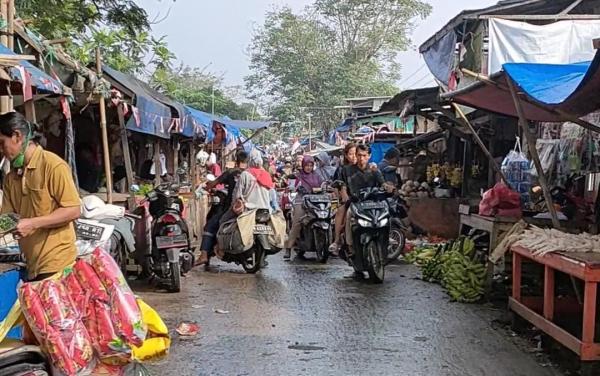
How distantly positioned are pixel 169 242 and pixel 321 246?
11.4 feet

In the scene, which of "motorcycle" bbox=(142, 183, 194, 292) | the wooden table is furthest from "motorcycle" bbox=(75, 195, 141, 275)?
the wooden table

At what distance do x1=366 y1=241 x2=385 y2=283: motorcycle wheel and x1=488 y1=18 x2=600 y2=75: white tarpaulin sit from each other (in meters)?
4.17

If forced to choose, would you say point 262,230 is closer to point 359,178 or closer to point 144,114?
point 359,178

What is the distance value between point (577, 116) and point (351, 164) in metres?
3.39

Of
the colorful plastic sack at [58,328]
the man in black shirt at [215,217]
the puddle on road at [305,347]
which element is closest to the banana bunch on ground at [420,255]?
the man in black shirt at [215,217]

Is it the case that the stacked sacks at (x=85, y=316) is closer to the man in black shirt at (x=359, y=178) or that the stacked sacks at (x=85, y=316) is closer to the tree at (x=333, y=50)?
the man in black shirt at (x=359, y=178)

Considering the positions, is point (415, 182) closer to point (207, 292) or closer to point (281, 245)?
point (281, 245)

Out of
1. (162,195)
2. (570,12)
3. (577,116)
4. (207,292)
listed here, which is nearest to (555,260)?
(577,116)

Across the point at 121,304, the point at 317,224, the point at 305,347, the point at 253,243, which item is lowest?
the point at 305,347

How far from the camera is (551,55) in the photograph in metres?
11.4

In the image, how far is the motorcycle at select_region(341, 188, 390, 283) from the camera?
29.6 ft

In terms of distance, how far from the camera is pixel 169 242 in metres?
8.33

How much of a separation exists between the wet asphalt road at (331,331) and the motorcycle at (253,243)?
0.40 metres

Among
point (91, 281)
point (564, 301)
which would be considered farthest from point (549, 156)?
point (91, 281)
